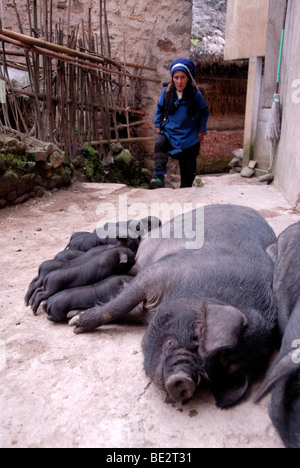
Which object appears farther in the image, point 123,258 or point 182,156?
point 182,156

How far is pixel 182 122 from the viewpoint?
5.79 metres

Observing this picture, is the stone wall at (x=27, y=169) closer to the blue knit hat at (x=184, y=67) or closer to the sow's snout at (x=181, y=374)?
the blue knit hat at (x=184, y=67)

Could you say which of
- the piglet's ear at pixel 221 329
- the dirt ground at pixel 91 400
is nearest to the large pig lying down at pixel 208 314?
the piglet's ear at pixel 221 329

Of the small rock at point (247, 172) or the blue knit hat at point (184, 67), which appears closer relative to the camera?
the blue knit hat at point (184, 67)

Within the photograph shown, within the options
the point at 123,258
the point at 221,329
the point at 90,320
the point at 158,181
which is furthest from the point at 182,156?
the point at 221,329

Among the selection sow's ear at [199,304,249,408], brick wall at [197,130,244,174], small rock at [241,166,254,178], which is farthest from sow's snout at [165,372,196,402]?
brick wall at [197,130,244,174]

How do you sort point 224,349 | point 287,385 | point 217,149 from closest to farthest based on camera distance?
point 287,385, point 224,349, point 217,149

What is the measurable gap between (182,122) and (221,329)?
472 cm

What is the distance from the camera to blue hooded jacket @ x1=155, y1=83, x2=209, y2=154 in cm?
576

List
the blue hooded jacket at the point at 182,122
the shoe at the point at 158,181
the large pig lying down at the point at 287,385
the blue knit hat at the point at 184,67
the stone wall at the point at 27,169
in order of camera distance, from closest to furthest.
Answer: the large pig lying down at the point at 287,385
the stone wall at the point at 27,169
the blue knit hat at the point at 184,67
the blue hooded jacket at the point at 182,122
the shoe at the point at 158,181

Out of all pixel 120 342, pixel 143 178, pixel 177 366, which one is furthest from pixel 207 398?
pixel 143 178

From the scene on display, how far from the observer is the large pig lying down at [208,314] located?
150 centimetres

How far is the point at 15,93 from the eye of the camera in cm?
579

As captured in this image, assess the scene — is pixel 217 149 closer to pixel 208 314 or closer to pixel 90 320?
pixel 90 320
